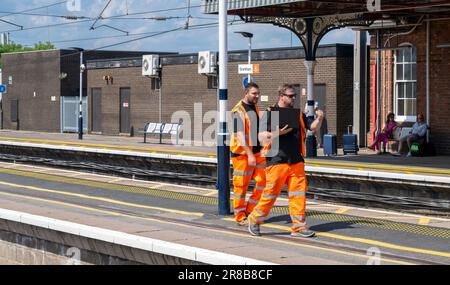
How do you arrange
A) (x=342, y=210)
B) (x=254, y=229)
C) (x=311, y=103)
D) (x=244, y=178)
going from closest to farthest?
(x=254, y=229) → (x=244, y=178) → (x=342, y=210) → (x=311, y=103)

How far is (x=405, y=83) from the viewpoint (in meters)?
32.3

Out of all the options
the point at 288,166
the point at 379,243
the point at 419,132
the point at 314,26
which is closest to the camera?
the point at 288,166

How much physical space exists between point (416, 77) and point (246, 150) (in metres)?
20.3

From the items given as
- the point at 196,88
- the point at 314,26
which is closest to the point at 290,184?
the point at 314,26

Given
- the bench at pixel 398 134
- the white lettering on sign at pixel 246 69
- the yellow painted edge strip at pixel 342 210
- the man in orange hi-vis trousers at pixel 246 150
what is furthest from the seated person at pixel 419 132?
the man in orange hi-vis trousers at pixel 246 150

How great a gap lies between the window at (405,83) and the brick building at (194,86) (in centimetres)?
390

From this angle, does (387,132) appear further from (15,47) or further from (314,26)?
(15,47)

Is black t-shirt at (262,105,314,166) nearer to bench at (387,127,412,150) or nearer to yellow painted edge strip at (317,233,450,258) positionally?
yellow painted edge strip at (317,233,450,258)

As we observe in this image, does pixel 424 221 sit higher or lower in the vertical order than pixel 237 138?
lower

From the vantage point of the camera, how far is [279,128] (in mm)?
11922

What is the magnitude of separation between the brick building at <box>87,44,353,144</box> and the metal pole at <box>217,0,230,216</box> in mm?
22311

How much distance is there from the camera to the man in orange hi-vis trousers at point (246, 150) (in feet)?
42.0

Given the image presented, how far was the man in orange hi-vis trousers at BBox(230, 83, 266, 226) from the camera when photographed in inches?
504

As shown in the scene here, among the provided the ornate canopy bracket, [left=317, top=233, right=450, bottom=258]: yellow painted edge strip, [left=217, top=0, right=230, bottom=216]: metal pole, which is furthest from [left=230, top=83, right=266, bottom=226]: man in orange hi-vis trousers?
the ornate canopy bracket
